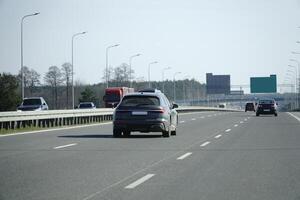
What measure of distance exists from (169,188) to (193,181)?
920 mm

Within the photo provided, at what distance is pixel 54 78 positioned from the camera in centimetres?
11806

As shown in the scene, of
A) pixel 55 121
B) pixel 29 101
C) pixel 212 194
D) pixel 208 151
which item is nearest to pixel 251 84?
pixel 29 101

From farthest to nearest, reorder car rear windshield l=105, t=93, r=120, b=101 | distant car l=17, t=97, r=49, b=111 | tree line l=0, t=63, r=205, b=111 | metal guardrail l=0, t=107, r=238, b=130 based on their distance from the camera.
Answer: tree line l=0, t=63, r=205, b=111 → car rear windshield l=105, t=93, r=120, b=101 → distant car l=17, t=97, r=49, b=111 → metal guardrail l=0, t=107, r=238, b=130

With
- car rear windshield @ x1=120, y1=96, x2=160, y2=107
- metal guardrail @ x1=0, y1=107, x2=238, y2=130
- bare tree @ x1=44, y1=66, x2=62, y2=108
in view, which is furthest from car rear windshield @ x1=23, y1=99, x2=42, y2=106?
bare tree @ x1=44, y1=66, x2=62, y2=108

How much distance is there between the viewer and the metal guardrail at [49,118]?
29308 mm

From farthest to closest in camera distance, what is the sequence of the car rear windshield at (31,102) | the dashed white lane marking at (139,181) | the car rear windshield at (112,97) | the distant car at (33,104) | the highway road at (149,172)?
the car rear windshield at (112,97), the car rear windshield at (31,102), the distant car at (33,104), the dashed white lane marking at (139,181), the highway road at (149,172)

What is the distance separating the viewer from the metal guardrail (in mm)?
29308

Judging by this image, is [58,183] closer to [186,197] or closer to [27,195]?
[27,195]

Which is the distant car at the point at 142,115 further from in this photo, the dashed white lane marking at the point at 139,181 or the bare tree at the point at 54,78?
the bare tree at the point at 54,78

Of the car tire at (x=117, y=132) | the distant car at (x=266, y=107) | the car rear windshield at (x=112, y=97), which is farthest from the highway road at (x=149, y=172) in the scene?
the car rear windshield at (x=112, y=97)

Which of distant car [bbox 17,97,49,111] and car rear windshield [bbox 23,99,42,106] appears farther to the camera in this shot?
car rear windshield [bbox 23,99,42,106]

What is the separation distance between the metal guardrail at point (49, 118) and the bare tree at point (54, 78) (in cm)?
7150

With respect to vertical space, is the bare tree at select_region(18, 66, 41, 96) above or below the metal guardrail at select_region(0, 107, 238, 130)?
above

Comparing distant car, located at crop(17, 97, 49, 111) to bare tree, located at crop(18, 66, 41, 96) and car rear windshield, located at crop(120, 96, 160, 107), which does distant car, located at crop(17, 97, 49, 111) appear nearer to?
car rear windshield, located at crop(120, 96, 160, 107)
